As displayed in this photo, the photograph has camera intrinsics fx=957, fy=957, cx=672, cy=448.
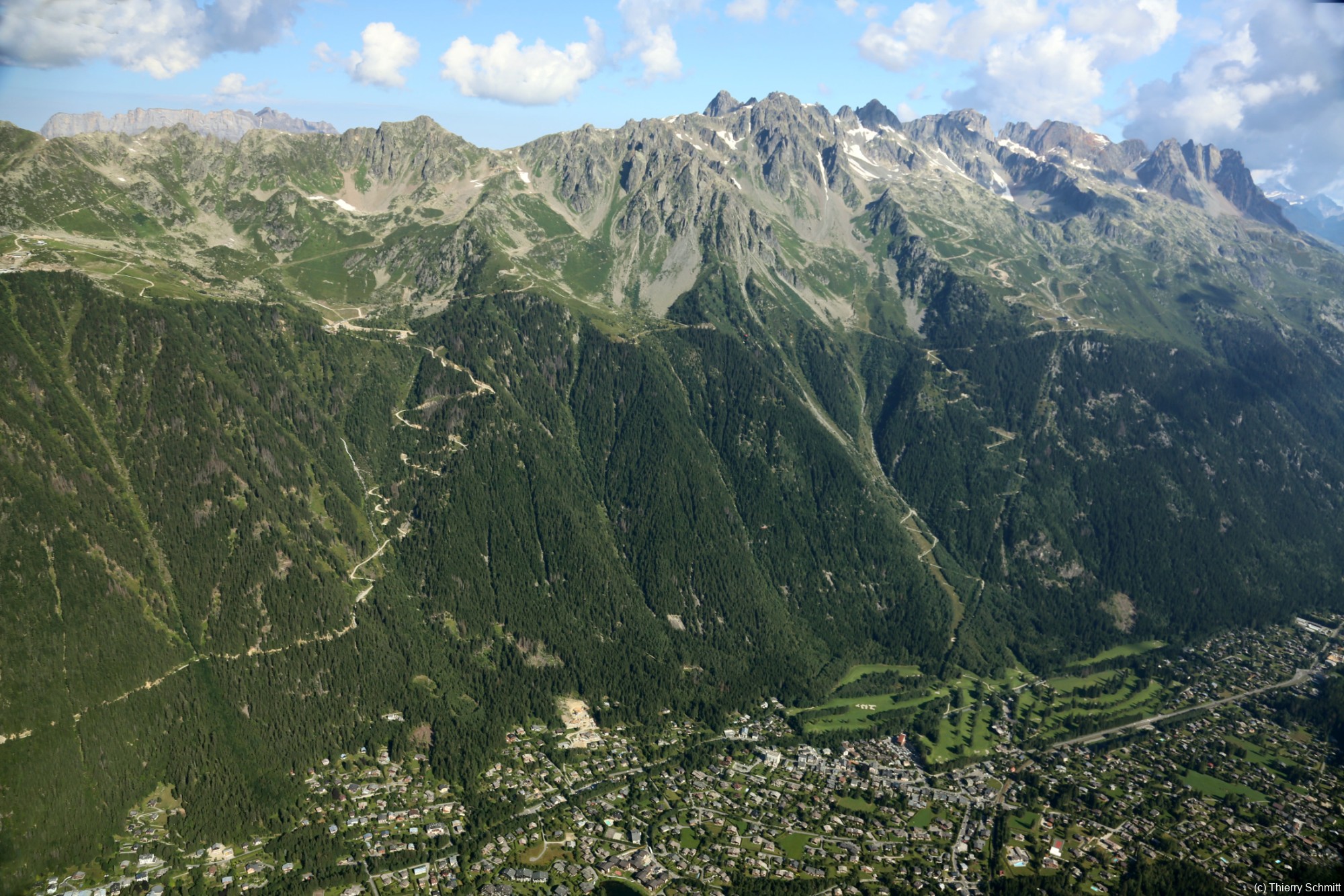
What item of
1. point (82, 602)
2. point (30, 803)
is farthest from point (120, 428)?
point (30, 803)

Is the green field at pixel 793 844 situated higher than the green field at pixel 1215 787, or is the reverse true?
the green field at pixel 793 844

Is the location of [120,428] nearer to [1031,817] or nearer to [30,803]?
[30,803]

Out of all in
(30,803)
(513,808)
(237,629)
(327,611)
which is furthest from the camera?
(327,611)

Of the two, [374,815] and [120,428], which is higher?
[120,428]

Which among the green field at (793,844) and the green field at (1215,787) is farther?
the green field at (1215,787)

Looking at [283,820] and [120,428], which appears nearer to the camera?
[283,820]

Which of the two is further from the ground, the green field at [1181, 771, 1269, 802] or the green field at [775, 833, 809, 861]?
the green field at [775, 833, 809, 861]

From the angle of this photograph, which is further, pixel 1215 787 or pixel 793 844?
pixel 1215 787

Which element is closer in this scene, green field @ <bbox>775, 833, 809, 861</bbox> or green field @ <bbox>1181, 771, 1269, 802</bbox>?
green field @ <bbox>775, 833, 809, 861</bbox>
